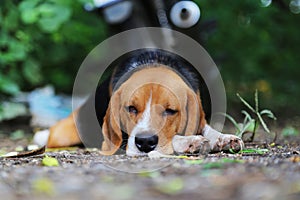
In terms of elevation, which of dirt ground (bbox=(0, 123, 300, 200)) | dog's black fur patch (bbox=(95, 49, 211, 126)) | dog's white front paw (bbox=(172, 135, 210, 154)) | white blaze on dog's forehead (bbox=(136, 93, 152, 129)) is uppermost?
dog's black fur patch (bbox=(95, 49, 211, 126))

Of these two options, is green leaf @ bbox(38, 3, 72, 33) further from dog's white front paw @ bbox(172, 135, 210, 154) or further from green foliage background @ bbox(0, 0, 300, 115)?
dog's white front paw @ bbox(172, 135, 210, 154)

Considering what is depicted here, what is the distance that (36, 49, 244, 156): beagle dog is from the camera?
347cm

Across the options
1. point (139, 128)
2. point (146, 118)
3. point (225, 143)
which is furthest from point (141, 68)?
point (225, 143)

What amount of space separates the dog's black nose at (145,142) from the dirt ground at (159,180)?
1.74ft

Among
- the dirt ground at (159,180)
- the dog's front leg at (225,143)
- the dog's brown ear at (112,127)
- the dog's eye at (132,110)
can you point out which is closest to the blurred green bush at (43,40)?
the dog's brown ear at (112,127)

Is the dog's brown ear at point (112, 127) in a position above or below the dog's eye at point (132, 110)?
below

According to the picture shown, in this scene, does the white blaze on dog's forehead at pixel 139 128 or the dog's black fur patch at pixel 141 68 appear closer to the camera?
the white blaze on dog's forehead at pixel 139 128

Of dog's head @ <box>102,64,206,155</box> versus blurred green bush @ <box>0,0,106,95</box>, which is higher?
blurred green bush @ <box>0,0,106,95</box>

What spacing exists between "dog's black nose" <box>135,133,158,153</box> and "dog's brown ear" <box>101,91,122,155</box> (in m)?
0.38

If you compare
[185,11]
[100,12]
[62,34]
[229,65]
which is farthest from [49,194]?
[229,65]

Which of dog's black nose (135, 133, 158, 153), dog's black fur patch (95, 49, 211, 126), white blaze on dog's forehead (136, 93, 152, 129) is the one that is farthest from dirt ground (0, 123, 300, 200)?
dog's black fur patch (95, 49, 211, 126)

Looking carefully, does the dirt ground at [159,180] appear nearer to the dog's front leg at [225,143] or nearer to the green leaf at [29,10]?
the dog's front leg at [225,143]

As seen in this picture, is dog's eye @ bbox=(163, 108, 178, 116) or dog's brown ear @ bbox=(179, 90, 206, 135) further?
dog's brown ear @ bbox=(179, 90, 206, 135)

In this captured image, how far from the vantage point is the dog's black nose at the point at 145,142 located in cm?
337
